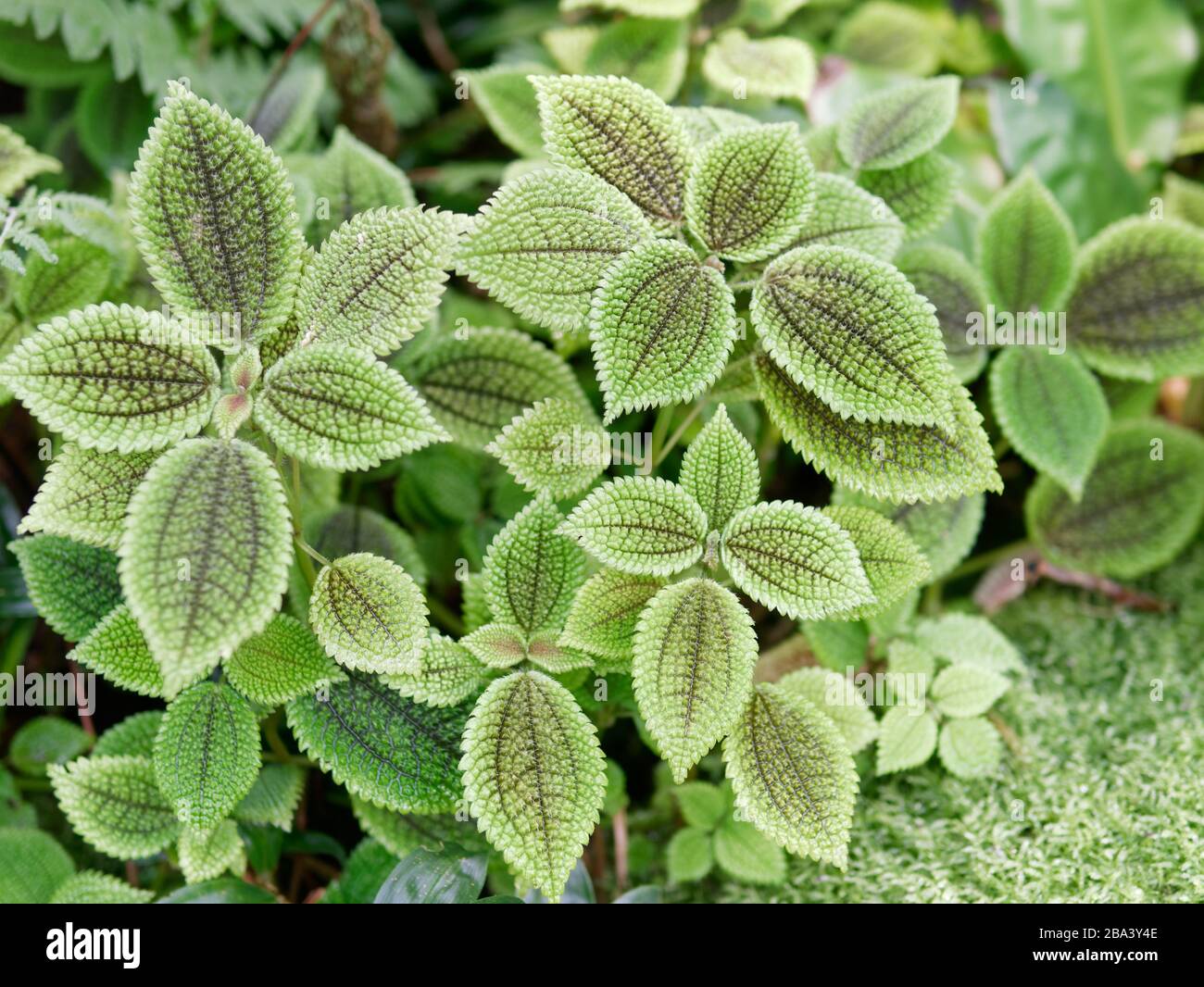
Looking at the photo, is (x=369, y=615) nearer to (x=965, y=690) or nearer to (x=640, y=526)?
(x=640, y=526)

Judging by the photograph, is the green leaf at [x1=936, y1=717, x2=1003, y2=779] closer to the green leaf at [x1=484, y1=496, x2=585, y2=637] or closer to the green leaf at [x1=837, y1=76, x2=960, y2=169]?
the green leaf at [x1=484, y1=496, x2=585, y2=637]

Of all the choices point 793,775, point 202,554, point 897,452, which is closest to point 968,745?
point 793,775

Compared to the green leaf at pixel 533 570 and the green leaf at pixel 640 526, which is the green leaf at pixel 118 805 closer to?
the green leaf at pixel 533 570

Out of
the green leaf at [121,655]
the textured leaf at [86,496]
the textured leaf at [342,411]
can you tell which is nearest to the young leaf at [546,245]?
the textured leaf at [342,411]

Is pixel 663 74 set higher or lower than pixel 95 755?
higher
